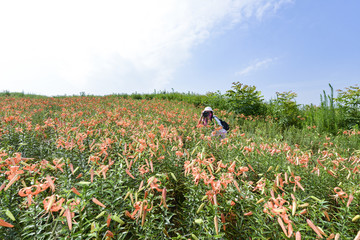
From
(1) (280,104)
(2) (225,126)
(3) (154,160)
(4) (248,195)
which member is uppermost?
(1) (280,104)

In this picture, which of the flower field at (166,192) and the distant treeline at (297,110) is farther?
the distant treeline at (297,110)

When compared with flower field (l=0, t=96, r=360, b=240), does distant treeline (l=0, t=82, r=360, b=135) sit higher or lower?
higher

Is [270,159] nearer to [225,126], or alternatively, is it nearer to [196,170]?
[196,170]

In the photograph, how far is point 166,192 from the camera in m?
1.26

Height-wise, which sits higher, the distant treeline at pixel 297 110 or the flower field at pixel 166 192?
the distant treeline at pixel 297 110

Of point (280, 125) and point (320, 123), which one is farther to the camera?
point (280, 125)

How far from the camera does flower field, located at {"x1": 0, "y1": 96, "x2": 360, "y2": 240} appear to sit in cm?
120

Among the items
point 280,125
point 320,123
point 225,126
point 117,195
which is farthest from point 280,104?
point 117,195

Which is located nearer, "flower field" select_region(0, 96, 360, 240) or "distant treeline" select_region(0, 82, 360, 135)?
"flower field" select_region(0, 96, 360, 240)

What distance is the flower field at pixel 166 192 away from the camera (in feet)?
3.92

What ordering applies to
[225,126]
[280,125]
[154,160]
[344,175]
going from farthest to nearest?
[280,125]
[225,126]
[344,175]
[154,160]

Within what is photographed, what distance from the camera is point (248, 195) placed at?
1700mm

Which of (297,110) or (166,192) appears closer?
(166,192)

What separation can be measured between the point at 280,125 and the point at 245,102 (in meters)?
2.08
